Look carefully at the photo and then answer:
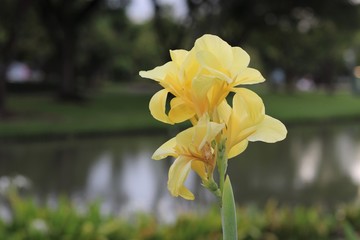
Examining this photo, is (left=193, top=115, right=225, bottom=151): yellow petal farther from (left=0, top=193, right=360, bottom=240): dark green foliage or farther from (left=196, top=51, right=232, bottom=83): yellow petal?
(left=0, top=193, right=360, bottom=240): dark green foliage

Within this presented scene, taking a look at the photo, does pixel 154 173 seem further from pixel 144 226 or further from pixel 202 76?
pixel 202 76

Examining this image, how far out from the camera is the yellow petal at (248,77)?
1.93 feet

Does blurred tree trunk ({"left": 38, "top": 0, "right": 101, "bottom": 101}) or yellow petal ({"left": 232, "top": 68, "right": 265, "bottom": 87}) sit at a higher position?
blurred tree trunk ({"left": 38, "top": 0, "right": 101, "bottom": 101})

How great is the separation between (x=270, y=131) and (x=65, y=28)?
19.9m

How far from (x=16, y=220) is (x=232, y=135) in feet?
9.25

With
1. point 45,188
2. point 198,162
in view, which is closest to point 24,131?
point 45,188

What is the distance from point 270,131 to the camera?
0.58 m

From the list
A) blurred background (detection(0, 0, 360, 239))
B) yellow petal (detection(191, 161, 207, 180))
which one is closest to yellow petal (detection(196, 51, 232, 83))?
yellow petal (detection(191, 161, 207, 180))

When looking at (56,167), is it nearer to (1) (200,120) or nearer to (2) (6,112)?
(2) (6,112)

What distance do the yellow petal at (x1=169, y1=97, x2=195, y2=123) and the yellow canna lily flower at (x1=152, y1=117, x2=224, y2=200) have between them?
3 centimetres

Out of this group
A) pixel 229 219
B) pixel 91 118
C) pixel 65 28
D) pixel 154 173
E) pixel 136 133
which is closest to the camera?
pixel 229 219

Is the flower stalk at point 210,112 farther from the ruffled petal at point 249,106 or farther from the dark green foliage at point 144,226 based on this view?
the dark green foliage at point 144,226

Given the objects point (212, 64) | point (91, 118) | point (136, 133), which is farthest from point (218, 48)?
point (91, 118)

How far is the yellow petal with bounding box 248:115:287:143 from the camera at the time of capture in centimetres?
57
